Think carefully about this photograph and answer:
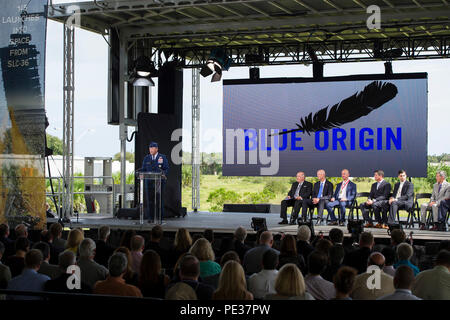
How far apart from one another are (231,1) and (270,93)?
397 cm

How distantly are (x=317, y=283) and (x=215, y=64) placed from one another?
30.0 ft

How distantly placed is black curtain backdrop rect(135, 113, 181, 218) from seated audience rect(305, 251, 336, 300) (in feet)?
28.2

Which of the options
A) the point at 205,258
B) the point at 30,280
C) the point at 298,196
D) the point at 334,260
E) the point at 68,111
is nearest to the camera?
the point at 30,280

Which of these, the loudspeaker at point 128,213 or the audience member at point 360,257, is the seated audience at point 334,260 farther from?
the loudspeaker at point 128,213

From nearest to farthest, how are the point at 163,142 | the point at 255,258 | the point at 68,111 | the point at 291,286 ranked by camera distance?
the point at 291,286
the point at 255,258
the point at 68,111
the point at 163,142

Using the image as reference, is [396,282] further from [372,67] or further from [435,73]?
[435,73]

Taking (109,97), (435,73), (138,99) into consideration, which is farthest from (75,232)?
(435,73)

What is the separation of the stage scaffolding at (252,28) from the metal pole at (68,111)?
2 centimetres

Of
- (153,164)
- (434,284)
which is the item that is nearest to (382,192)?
(153,164)

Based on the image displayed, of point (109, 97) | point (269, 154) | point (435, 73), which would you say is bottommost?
point (269, 154)

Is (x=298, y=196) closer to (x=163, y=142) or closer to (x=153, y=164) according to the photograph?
(x=153, y=164)

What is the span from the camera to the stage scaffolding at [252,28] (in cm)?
1136

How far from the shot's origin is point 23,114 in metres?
8.57

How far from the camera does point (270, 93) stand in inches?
544
